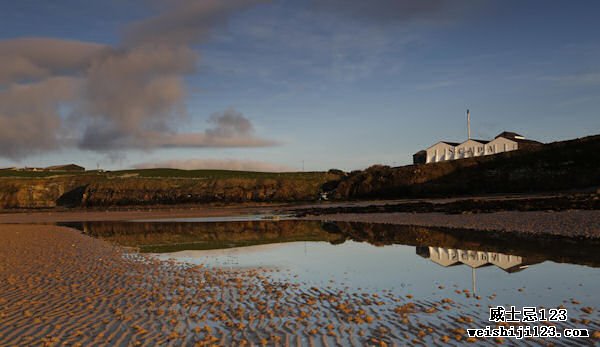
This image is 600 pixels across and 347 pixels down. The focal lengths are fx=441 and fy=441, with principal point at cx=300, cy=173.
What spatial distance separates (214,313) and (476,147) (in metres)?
93.6

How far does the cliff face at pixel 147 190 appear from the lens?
96.5m

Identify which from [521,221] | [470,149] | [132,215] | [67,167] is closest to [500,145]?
[470,149]

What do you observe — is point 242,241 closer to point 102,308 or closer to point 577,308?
point 102,308

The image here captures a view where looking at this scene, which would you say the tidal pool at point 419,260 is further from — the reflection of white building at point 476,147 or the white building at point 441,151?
the white building at point 441,151

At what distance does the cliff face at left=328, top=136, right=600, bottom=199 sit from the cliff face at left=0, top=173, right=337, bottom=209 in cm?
1487

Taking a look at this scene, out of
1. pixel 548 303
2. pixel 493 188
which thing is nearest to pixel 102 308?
pixel 548 303

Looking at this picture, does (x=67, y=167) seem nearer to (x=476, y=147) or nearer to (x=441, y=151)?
(x=441, y=151)

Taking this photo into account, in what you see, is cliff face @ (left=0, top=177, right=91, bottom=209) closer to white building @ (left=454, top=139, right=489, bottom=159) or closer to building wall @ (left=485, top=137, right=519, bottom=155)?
white building @ (left=454, top=139, right=489, bottom=159)

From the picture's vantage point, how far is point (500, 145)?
92.2 meters

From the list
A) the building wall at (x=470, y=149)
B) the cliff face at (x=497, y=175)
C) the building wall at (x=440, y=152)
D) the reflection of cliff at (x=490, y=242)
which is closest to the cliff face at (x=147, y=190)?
the cliff face at (x=497, y=175)

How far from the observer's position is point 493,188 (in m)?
68.5

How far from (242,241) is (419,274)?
17.3 meters

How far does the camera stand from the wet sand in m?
9.84

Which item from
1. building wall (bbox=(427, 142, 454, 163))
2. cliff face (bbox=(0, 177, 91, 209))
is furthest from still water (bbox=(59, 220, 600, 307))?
cliff face (bbox=(0, 177, 91, 209))
